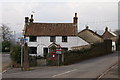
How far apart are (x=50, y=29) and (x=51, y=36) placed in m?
1.70

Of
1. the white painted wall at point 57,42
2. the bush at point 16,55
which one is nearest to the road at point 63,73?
the bush at point 16,55

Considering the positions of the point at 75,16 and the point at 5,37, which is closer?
the point at 75,16

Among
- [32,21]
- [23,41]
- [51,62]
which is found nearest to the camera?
[23,41]

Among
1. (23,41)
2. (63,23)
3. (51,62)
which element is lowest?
(51,62)

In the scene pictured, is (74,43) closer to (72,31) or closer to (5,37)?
(72,31)

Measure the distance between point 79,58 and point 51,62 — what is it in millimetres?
5794

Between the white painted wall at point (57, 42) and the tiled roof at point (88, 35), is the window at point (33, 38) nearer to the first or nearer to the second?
the white painted wall at point (57, 42)

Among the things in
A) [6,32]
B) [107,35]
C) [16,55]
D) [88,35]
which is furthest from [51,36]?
[6,32]

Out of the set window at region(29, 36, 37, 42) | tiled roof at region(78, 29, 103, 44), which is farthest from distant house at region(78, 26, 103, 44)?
window at region(29, 36, 37, 42)

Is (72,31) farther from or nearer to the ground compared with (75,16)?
nearer to the ground

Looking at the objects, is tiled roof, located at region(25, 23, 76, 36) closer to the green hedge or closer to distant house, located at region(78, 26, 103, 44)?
the green hedge

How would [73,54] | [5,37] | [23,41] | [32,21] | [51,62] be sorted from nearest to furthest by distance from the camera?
[23,41] → [51,62] → [73,54] → [32,21] → [5,37]

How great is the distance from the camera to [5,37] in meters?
80.1

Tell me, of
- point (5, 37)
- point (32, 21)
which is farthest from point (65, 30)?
point (5, 37)
